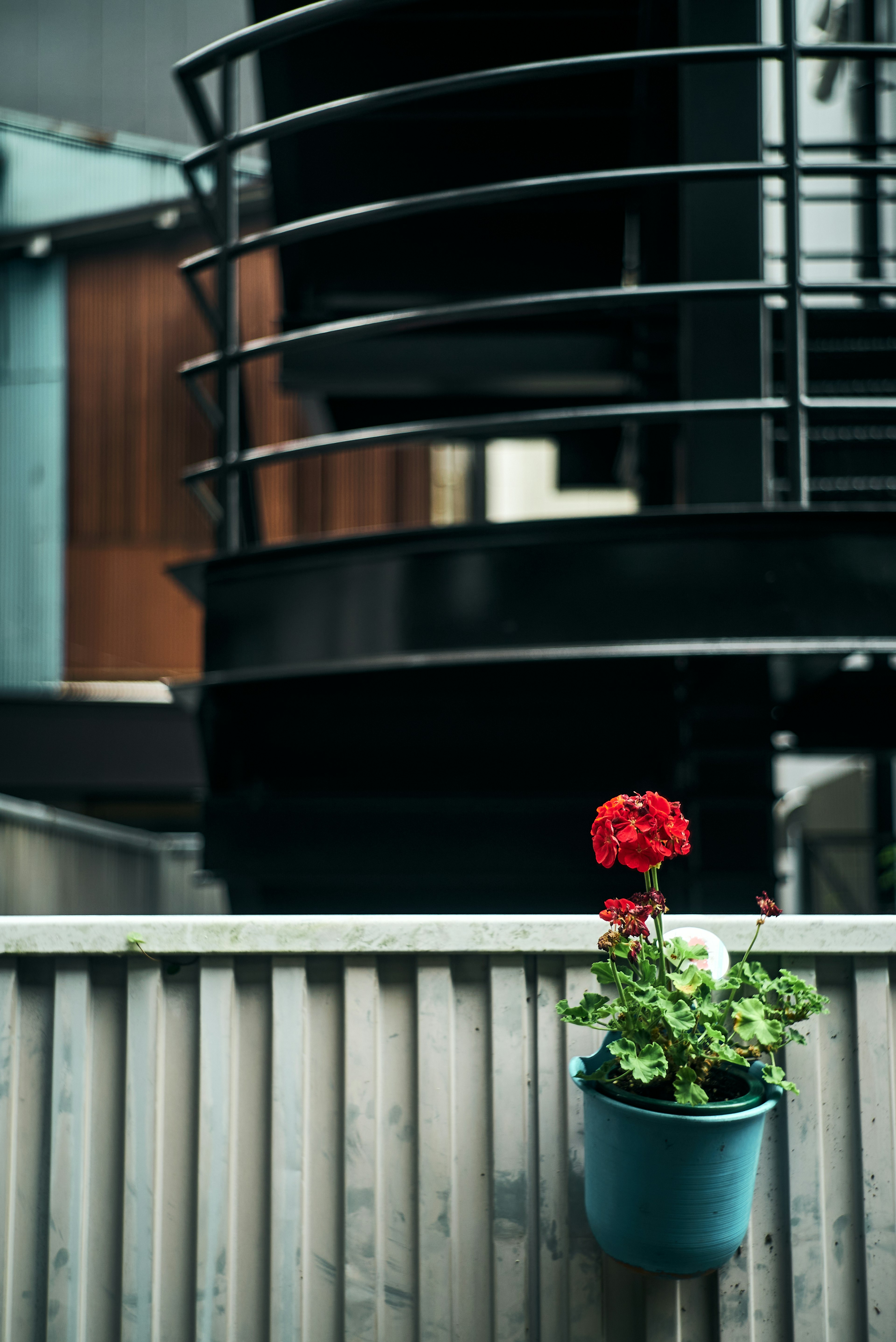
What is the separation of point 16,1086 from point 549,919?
102 cm

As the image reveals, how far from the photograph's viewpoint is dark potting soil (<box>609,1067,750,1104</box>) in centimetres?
146

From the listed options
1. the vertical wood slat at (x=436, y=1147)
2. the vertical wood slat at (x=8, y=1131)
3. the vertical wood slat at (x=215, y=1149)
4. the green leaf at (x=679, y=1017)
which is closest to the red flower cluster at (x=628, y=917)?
the green leaf at (x=679, y=1017)

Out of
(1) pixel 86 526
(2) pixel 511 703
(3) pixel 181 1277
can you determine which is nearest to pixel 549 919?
(3) pixel 181 1277

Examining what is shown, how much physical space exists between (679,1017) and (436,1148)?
1.78ft

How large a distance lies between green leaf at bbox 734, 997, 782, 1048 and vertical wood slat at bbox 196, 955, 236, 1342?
89cm

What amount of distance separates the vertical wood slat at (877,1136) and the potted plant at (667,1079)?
22 cm

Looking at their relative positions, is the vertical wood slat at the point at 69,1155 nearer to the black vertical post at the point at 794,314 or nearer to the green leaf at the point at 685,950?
the green leaf at the point at 685,950

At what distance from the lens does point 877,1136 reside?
1.64 metres

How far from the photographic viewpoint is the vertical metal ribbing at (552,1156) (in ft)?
5.32

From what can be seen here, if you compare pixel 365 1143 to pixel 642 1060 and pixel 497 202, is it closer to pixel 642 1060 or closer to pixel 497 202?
pixel 642 1060

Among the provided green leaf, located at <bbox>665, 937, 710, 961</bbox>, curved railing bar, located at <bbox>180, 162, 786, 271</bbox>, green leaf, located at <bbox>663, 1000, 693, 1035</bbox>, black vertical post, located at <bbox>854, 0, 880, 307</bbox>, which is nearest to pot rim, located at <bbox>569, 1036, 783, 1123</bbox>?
green leaf, located at <bbox>663, 1000, 693, 1035</bbox>

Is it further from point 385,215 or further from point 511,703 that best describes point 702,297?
point 511,703

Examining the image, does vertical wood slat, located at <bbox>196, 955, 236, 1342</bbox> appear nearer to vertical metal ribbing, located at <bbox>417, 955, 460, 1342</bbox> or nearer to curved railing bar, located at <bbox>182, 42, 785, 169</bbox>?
vertical metal ribbing, located at <bbox>417, 955, 460, 1342</bbox>

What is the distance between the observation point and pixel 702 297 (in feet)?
8.07
